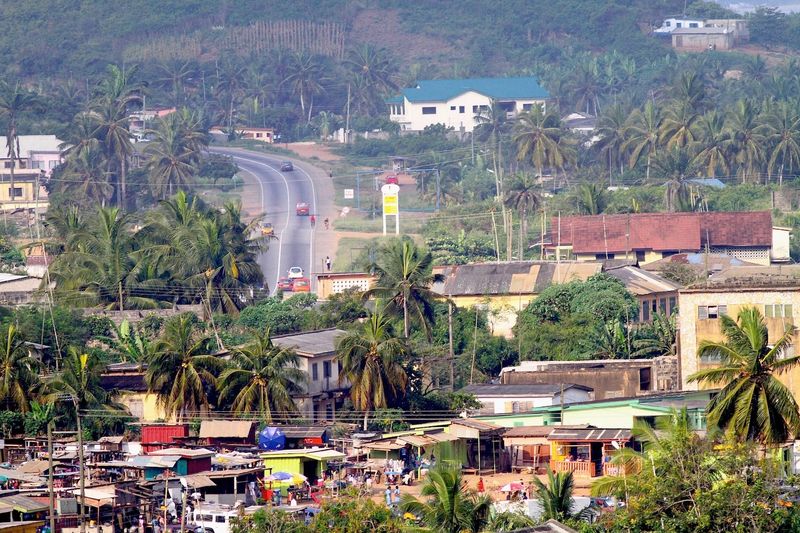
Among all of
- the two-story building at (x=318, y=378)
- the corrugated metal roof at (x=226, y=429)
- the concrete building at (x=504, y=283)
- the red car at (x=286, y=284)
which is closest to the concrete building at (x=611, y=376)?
the two-story building at (x=318, y=378)

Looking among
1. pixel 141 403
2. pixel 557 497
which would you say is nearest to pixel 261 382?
pixel 141 403

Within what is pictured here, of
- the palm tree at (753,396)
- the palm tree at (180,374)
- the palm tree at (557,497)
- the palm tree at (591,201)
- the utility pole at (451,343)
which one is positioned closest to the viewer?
the palm tree at (557,497)

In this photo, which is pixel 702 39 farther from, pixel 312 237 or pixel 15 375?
pixel 15 375

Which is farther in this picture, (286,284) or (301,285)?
(286,284)

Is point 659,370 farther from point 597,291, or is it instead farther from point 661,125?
point 661,125

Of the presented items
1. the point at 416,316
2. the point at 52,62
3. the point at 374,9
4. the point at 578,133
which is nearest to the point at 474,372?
the point at 416,316

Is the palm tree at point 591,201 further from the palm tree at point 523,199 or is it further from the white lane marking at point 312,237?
the white lane marking at point 312,237
